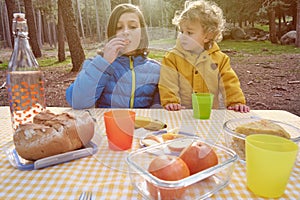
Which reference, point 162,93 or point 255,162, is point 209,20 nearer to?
point 162,93

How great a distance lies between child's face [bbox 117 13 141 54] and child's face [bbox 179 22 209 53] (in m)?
0.15

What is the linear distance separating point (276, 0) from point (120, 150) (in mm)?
5766

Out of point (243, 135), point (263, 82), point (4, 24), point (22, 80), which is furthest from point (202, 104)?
point (4, 24)

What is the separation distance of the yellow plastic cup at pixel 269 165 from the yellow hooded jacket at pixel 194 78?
1.31 feet

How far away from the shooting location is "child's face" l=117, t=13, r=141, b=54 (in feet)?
2.54

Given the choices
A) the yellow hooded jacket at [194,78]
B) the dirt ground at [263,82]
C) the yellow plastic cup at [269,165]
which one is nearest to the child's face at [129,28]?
the yellow hooded jacket at [194,78]

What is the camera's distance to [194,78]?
931mm

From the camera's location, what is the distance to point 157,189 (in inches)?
17.7

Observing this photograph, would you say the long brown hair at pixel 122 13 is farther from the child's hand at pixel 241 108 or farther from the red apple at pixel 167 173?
the child's hand at pixel 241 108

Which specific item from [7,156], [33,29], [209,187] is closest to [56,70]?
[33,29]

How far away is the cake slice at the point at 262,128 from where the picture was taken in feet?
2.11

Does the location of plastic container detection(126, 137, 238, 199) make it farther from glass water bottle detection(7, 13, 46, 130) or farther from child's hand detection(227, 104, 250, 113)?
child's hand detection(227, 104, 250, 113)

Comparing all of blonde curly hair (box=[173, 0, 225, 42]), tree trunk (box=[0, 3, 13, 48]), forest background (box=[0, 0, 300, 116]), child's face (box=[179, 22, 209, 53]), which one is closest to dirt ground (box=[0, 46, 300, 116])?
forest background (box=[0, 0, 300, 116])

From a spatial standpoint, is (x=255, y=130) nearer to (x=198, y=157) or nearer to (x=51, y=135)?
(x=198, y=157)
